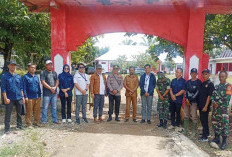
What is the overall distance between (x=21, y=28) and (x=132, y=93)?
4.48m

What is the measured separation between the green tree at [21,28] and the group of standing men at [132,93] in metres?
2.46

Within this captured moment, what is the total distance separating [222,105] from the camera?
4.35m

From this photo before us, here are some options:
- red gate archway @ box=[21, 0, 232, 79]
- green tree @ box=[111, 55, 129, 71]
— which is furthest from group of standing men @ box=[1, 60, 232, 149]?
green tree @ box=[111, 55, 129, 71]

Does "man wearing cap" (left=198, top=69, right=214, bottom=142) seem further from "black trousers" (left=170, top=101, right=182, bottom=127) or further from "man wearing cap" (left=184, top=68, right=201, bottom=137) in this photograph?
"black trousers" (left=170, top=101, right=182, bottom=127)

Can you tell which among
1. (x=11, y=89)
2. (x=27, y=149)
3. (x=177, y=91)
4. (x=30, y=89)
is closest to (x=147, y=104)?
(x=177, y=91)

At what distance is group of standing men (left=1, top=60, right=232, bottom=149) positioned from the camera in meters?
4.46

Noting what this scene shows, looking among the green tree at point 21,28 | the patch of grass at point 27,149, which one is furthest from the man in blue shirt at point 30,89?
the green tree at point 21,28

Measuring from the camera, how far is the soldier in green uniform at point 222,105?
14.0ft

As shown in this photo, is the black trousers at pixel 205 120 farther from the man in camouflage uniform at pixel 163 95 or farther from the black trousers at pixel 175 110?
the man in camouflage uniform at pixel 163 95

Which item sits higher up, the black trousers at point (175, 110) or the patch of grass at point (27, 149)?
the black trousers at point (175, 110)

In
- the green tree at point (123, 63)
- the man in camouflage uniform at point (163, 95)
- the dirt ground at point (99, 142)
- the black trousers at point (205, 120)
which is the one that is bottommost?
the dirt ground at point (99, 142)

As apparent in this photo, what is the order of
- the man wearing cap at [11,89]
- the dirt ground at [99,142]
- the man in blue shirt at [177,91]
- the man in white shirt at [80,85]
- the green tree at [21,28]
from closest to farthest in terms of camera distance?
the dirt ground at [99,142], the man wearing cap at [11,89], the man in blue shirt at [177,91], the man in white shirt at [80,85], the green tree at [21,28]

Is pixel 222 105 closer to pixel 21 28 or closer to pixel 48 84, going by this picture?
pixel 48 84

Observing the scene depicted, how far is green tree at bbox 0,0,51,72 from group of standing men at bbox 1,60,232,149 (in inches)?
96.9
